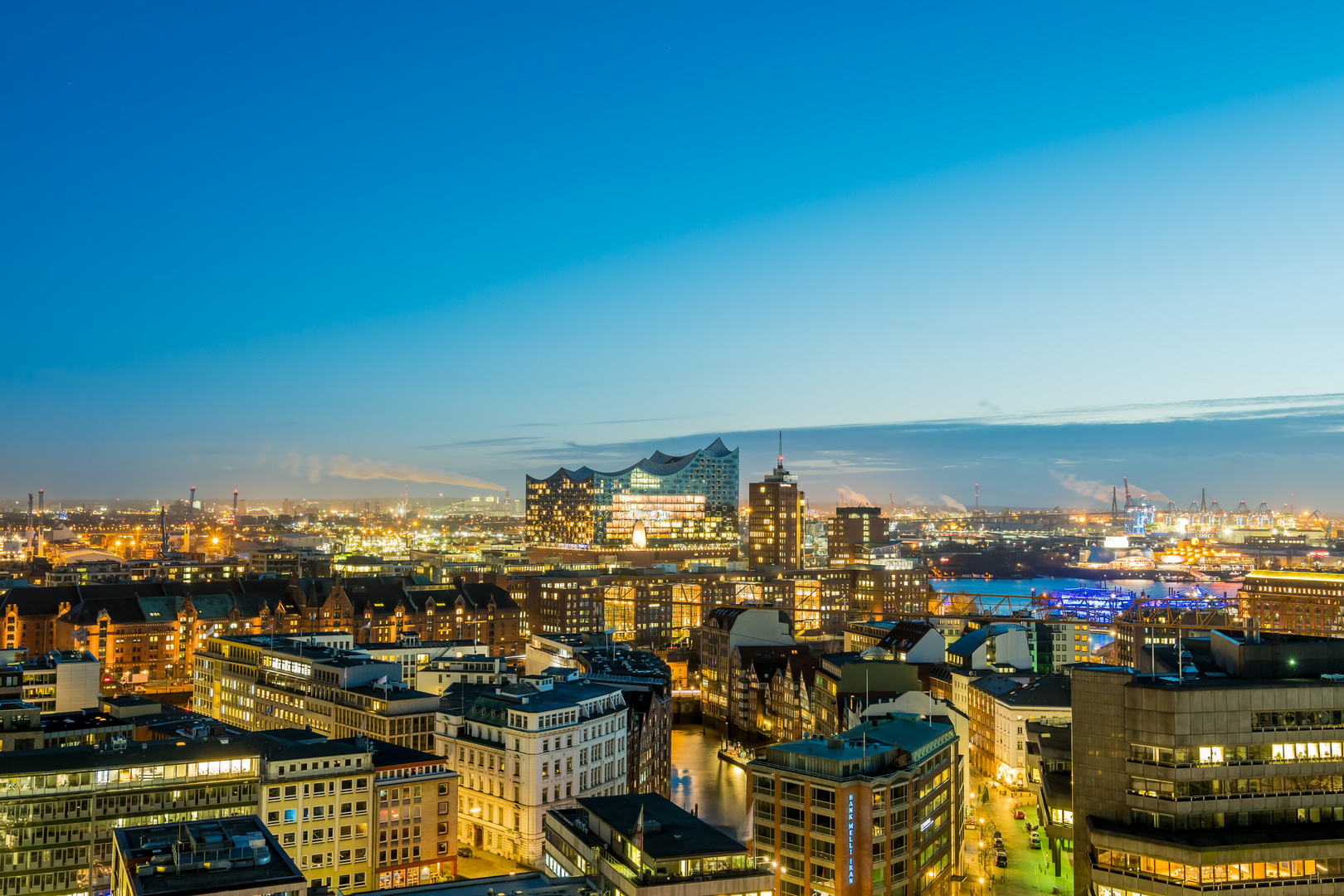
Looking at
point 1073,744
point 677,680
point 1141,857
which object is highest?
point 1073,744

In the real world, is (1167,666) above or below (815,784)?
above

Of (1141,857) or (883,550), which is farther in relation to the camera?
(883,550)

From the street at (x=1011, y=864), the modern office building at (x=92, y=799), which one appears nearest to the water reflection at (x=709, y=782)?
the street at (x=1011, y=864)

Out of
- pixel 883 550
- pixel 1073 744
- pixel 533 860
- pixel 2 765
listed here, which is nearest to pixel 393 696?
pixel 533 860

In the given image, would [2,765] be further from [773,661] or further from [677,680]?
[677,680]

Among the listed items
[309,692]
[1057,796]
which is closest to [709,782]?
[309,692]

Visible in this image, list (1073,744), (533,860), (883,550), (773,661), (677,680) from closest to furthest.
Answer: (1073,744), (533,860), (773,661), (677,680), (883,550)

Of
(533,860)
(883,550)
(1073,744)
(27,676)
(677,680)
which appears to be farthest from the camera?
(883,550)

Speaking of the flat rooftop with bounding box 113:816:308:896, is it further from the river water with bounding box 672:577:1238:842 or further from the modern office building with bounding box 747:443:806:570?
the modern office building with bounding box 747:443:806:570
